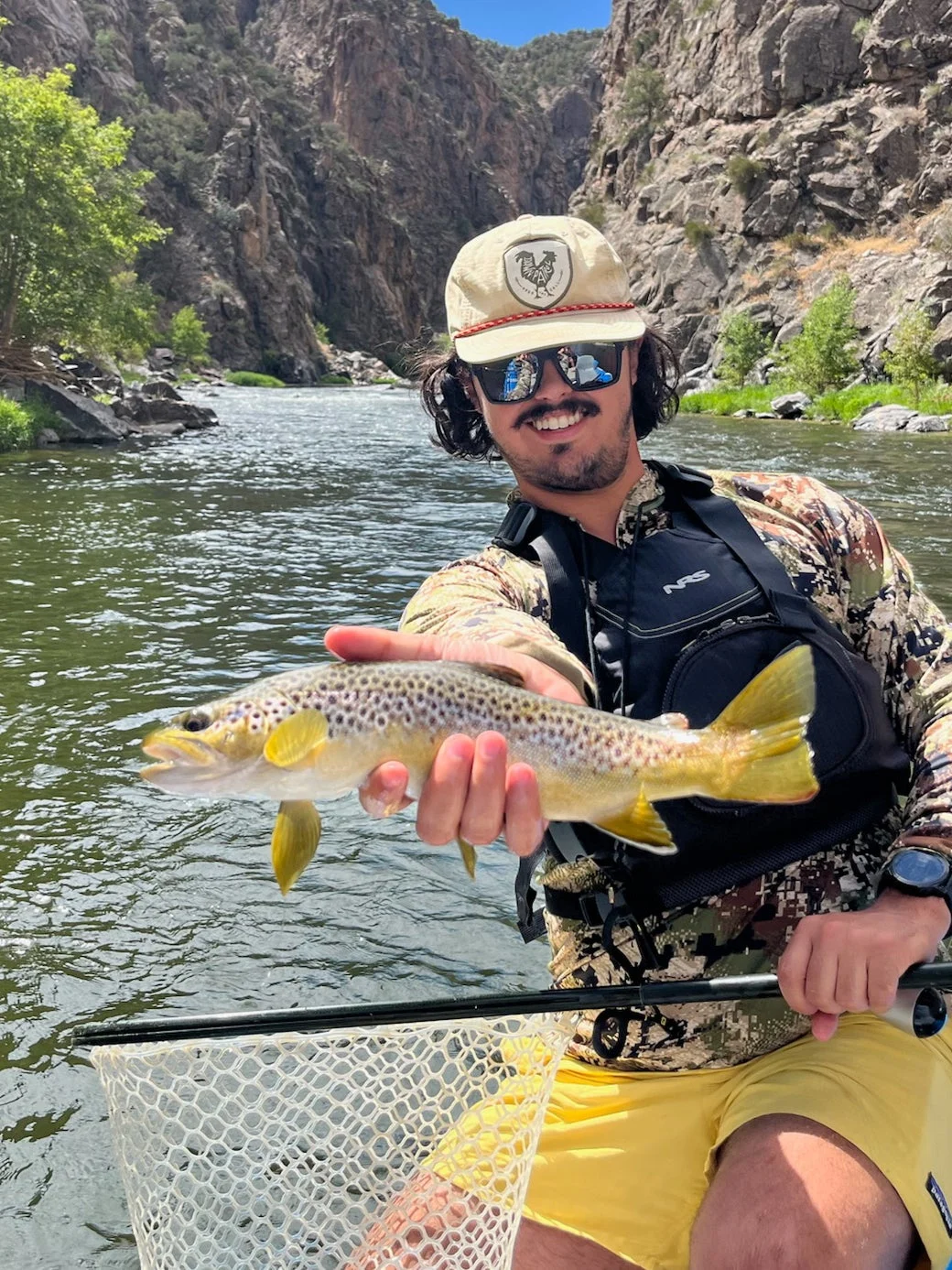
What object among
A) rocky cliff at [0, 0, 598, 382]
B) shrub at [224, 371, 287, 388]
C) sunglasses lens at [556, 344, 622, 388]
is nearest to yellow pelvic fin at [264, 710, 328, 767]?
sunglasses lens at [556, 344, 622, 388]

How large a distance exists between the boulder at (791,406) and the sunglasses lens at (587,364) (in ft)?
138

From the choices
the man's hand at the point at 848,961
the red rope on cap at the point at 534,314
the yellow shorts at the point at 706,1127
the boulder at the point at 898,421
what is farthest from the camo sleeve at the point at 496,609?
the boulder at the point at 898,421

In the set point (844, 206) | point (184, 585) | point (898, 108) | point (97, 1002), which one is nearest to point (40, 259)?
point (184, 585)

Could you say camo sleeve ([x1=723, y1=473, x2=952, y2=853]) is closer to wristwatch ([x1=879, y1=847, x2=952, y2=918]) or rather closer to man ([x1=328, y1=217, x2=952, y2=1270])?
man ([x1=328, y1=217, x2=952, y2=1270])

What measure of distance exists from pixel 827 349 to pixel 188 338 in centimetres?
6414

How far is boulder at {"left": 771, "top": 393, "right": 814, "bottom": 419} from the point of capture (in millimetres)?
42500

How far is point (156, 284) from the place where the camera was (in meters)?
108

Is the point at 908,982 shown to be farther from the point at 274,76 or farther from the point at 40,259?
the point at 274,76

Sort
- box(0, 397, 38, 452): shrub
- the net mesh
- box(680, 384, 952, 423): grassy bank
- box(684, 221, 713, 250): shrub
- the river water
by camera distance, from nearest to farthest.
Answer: the net mesh < the river water < box(0, 397, 38, 452): shrub < box(680, 384, 952, 423): grassy bank < box(684, 221, 713, 250): shrub

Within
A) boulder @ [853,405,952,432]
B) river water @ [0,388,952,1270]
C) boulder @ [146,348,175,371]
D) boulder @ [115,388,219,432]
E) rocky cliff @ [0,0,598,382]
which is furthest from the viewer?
rocky cliff @ [0,0,598,382]

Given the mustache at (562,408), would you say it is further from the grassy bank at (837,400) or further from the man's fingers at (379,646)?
the grassy bank at (837,400)

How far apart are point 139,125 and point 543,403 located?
424ft

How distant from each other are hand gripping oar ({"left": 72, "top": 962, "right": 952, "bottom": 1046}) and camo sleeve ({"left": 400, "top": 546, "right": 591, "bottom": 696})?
766 millimetres

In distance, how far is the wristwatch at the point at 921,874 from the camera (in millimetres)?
2381
